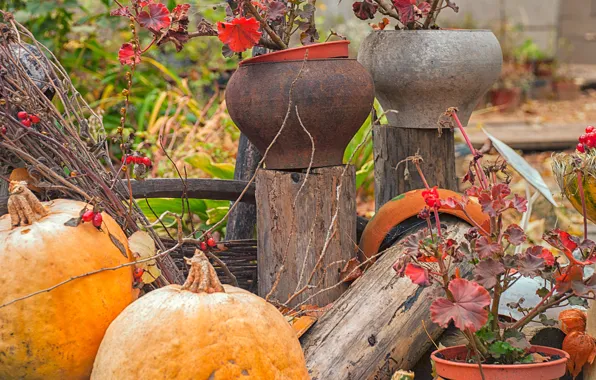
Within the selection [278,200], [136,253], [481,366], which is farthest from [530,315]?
[136,253]

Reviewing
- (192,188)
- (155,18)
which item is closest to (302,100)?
(155,18)

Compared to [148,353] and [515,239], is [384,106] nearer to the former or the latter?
[515,239]

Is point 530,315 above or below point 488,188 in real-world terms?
below

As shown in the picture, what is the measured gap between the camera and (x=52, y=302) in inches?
69.4

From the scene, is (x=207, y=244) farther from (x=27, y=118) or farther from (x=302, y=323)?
(x=27, y=118)

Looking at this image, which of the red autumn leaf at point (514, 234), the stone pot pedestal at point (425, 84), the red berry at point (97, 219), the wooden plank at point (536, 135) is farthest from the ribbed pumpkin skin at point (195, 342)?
the wooden plank at point (536, 135)

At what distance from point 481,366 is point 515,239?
301mm

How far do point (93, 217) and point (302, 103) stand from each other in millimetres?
746

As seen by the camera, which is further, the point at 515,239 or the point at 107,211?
the point at 107,211

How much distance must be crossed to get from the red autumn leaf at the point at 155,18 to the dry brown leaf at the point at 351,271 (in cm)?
88

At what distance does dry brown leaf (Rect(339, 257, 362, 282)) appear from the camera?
2.41 metres

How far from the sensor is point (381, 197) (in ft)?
9.74

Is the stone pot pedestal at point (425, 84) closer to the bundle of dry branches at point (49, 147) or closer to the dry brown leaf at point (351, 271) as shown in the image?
the dry brown leaf at point (351, 271)

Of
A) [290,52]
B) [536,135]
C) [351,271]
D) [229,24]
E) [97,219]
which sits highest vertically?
[229,24]
